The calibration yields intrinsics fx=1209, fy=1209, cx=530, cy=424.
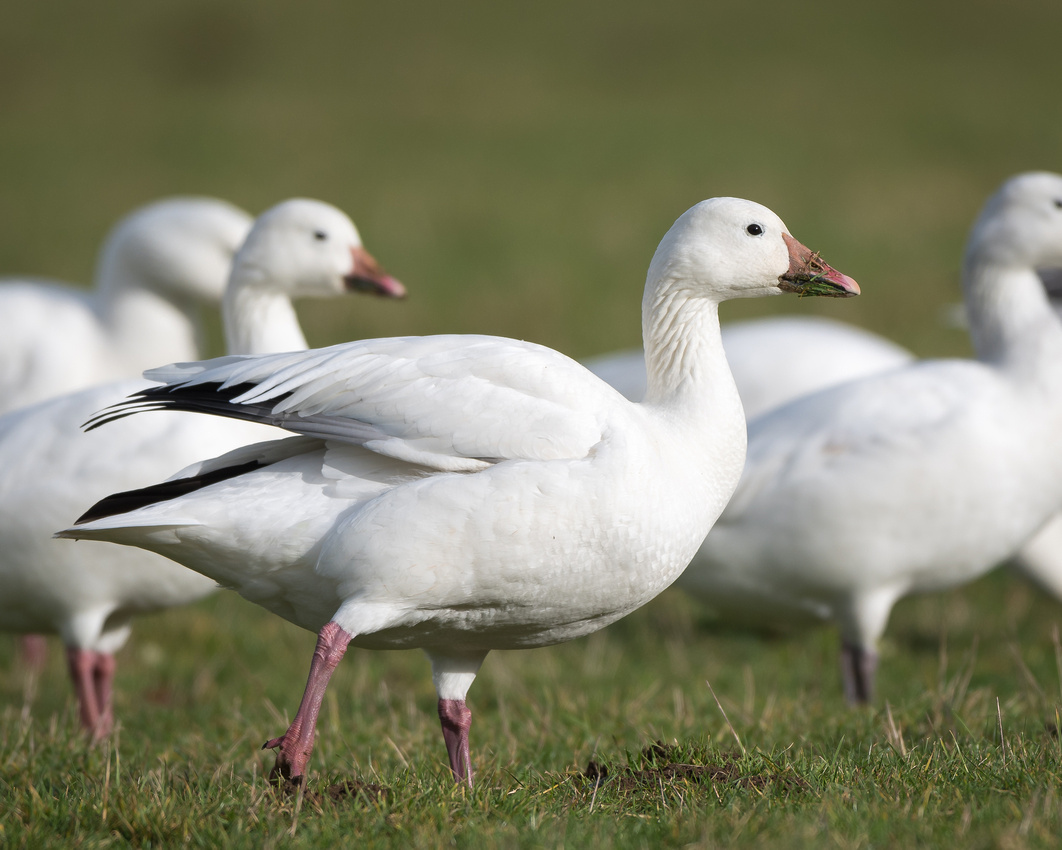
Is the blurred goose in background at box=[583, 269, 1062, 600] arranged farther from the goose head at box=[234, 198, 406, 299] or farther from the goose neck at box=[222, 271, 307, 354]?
the goose neck at box=[222, 271, 307, 354]

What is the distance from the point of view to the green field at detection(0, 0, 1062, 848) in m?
2.86

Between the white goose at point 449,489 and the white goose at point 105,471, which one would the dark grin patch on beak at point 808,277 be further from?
the white goose at point 105,471

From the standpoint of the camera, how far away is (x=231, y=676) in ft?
18.1

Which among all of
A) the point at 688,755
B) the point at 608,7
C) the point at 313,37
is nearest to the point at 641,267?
the point at 688,755

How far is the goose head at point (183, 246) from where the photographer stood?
5.77 metres

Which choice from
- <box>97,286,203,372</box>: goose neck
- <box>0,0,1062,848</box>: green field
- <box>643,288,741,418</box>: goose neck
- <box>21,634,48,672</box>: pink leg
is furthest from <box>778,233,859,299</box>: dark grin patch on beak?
<box>21,634,48,672</box>: pink leg

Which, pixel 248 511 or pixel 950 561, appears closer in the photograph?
A: pixel 248 511

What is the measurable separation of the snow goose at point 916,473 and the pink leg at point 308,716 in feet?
8.16

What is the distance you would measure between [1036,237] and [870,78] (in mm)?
17341

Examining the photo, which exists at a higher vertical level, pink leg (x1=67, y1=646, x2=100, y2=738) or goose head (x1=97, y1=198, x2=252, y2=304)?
goose head (x1=97, y1=198, x2=252, y2=304)

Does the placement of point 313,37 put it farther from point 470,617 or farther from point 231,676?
point 470,617

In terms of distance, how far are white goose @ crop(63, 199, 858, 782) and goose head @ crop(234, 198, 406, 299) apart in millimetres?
1509

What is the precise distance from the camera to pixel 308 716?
2.97m

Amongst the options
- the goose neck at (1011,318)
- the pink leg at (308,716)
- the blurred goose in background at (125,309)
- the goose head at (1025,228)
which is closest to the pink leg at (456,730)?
the pink leg at (308,716)
